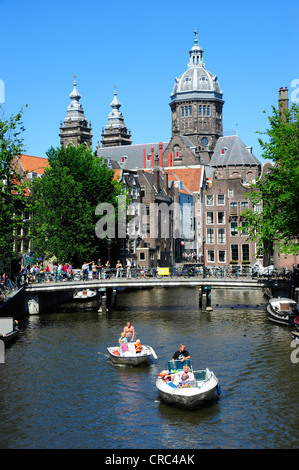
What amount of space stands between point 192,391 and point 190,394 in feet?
0.64

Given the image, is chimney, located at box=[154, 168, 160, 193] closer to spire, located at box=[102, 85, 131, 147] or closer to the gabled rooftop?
the gabled rooftop

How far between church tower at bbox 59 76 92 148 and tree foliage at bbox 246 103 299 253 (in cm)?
12631

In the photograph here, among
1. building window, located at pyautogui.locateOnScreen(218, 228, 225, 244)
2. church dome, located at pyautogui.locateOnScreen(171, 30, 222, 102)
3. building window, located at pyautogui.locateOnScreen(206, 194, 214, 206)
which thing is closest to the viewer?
building window, located at pyautogui.locateOnScreen(218, 228, 225, 244)

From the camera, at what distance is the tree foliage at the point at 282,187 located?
2021 inches

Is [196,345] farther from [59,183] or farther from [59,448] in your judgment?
[59,183]

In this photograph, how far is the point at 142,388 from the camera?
3198 centimetres

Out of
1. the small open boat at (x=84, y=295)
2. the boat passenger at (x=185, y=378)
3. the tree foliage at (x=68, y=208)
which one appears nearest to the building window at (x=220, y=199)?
the tree foliage at (x=68, y=208)

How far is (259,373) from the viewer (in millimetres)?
34656

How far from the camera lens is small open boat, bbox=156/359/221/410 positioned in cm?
Answer: 2814

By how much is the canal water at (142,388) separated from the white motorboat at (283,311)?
2.57 feet

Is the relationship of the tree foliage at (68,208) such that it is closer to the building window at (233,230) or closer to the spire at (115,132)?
the building window at (233,230)

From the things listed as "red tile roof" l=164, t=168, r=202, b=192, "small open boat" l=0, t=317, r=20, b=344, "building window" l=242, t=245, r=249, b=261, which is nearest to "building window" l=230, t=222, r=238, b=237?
"building window" l=242, t=245, r=249, b=261

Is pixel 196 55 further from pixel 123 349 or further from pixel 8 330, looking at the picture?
pixel 123 349
